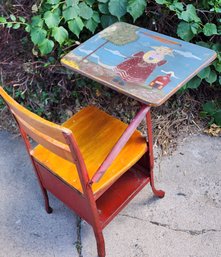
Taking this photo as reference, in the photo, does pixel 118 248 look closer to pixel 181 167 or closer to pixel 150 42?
pixel 181 167

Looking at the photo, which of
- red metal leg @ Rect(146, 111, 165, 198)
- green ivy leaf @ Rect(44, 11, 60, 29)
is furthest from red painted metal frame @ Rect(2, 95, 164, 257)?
green ivy leaf @ Rect(44, 11, 60, 29)

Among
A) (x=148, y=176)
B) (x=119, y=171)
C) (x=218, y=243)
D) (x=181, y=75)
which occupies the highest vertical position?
(x=181, y=75)

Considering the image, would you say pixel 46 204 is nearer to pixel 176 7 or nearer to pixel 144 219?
pixel 144 219

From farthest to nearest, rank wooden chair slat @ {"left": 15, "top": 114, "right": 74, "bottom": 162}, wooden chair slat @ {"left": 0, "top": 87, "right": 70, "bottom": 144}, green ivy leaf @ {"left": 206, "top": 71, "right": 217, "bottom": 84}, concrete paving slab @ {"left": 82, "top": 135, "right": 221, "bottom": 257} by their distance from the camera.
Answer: green ivy leaf @ {"left": 206, "top": 71, "right": 217, "bottom": 84}
concrete paving slab @ {"left": 82, "top": 135, "right": 221, "bottom": 257}
wooden chair slat @ {"left": 15, "top": 114, "right": 74, "bottom": 162}
wooden chair slat @ {"left": 0, "top": 87, "right": 70, "bottom": 144}

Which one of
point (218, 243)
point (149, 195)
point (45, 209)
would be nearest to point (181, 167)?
point (149, 195)

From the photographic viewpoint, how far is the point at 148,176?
6.39 ft

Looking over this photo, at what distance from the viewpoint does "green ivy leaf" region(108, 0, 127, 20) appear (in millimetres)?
2094

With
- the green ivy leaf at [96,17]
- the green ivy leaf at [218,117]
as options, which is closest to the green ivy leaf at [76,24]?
the green ivy leaf at [96,17]

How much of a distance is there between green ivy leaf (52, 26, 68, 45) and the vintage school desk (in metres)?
0.42

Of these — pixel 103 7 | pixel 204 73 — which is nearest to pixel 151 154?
pixel 204 73

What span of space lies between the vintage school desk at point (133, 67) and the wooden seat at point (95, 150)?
12cm

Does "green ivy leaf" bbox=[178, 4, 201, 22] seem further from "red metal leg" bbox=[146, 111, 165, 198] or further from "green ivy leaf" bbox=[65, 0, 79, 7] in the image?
"red metal leg" bbox=[146, 111, 165, 198]

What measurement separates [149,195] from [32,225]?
2.28 feet

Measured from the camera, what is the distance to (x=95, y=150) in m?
1.75
